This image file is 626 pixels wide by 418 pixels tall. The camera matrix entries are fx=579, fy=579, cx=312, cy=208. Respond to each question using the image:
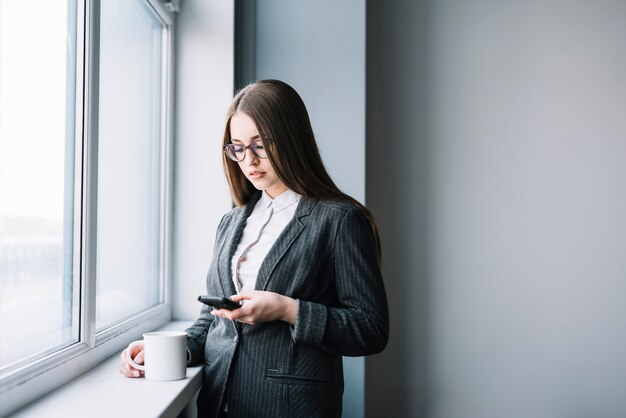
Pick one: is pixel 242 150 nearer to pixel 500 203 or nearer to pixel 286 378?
pixel 286 378

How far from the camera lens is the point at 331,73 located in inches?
71.7

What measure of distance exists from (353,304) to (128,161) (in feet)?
2.50

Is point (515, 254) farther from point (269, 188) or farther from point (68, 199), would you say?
point (68, 199)

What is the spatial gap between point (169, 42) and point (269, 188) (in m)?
0.80

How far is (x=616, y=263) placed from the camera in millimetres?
1968

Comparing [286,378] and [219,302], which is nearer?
[219,302]

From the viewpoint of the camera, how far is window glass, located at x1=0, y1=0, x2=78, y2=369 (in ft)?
3.13

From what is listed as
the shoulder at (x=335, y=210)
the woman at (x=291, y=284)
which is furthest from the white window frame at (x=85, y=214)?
the shoulder at (x=335, y=210)

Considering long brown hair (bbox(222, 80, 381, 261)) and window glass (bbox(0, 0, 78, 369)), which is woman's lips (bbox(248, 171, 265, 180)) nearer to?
long brown hair (bbox(222, 80, 381, 261))

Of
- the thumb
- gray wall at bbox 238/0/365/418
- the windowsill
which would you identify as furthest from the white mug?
gray wall at bbox 238/0/365/418

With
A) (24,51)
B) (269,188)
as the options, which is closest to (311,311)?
(269,188)

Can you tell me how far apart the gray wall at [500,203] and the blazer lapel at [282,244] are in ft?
2.86

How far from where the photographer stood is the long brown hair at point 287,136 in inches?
45.2

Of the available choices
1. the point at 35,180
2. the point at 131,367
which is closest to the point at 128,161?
the point at 35,180
